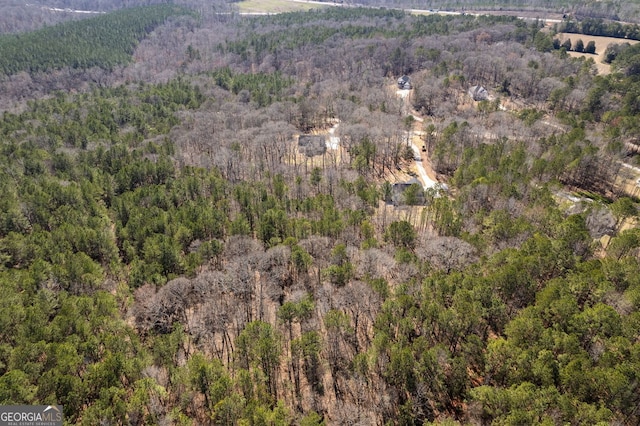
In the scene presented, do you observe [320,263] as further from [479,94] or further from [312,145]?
[479,94]

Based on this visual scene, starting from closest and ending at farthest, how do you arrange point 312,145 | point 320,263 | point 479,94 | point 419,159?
point 320,263
point 419,159
point 312,145
point 479,94

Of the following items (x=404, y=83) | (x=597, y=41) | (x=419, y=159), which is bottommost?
(x=419, y=159)

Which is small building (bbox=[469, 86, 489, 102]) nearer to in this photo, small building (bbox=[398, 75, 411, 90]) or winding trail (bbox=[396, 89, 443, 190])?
winding trail (bbox=[396, 89, 443, 190])

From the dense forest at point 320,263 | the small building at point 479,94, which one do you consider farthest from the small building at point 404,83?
the dense forest at point 320,263

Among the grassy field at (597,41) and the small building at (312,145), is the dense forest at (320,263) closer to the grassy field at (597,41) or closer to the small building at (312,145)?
the small building at (312,145)

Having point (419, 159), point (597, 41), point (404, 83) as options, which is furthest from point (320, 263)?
point (597, 41)

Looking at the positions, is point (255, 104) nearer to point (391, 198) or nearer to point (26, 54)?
point (391, 198)
